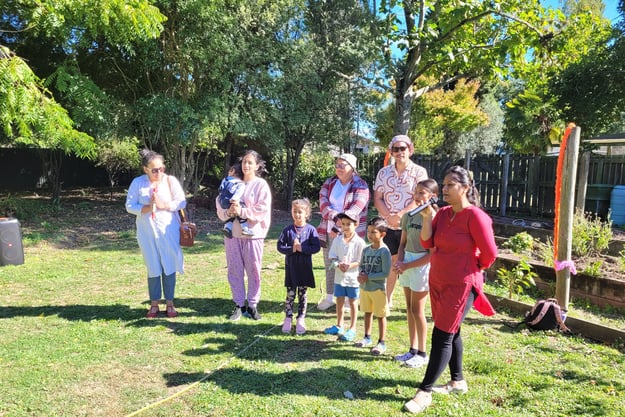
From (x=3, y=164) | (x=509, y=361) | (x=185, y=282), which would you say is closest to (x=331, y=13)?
(x=185, y=282)

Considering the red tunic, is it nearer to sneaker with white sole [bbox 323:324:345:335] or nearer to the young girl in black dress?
sneaker with white sole [bbox 323:324:345:335]

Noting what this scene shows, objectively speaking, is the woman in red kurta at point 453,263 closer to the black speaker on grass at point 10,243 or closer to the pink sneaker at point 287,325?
the pink sneaker at point 287,325

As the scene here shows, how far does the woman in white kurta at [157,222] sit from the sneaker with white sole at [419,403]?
2888mm

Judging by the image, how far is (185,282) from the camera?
6.21 meters

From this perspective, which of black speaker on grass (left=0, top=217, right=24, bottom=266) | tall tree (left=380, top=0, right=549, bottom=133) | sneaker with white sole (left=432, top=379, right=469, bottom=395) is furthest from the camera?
tall tree (left=380, top=0, right=549, bottom=133)

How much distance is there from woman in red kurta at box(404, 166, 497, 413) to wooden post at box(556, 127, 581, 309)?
1.92m

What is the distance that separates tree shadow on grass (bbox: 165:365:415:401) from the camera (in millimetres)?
3205

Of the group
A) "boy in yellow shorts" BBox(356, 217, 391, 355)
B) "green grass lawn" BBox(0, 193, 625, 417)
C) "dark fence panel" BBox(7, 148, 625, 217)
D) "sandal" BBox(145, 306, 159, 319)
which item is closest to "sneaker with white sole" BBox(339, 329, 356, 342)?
"green grass lawn" BBox(0, 193, 625, 417)

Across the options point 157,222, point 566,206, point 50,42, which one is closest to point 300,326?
point 157,222

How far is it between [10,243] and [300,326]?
215 inches

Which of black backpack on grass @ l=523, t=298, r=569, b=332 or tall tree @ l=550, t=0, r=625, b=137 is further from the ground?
tall tree @ l=550, t=0, r=625, b=137

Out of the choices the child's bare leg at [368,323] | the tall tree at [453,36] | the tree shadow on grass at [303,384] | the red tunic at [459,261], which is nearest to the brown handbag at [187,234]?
the tree shadow on grass at [303,384]

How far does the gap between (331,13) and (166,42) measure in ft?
18.5

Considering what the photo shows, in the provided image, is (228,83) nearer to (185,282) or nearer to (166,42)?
(166,42)
